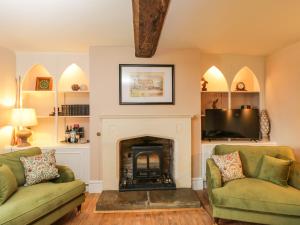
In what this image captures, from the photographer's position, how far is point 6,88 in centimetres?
375

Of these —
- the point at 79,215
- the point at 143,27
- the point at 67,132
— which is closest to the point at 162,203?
the point at 79,215

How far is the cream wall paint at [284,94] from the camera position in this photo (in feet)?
11.6

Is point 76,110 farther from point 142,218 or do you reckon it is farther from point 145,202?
point 142,218

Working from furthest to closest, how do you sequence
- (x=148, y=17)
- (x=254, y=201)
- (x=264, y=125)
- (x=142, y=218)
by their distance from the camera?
(x=264, y=125) < (x=142, y=218) < (x=254, y=201) < (x=148, y=17)

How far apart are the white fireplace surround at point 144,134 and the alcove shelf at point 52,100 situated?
76cm

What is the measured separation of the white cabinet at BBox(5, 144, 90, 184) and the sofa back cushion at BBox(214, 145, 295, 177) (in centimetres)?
222

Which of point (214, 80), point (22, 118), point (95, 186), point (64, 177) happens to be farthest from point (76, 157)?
point (214, 80)

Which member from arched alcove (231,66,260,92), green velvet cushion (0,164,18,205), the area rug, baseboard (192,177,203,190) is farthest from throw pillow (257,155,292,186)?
green velvet cushion (0,164,18,205)

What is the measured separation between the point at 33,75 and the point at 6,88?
63 centimetres

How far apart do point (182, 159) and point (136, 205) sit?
110 cm

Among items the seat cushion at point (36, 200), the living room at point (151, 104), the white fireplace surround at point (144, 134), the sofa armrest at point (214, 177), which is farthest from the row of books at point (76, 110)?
the sofa armrest at point (214, 177)

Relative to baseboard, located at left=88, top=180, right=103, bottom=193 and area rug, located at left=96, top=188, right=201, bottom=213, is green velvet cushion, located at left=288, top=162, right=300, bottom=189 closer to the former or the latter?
area rug, located at left=96, top=188, right=201, bottom=213

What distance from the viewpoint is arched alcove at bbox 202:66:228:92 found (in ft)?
14.7

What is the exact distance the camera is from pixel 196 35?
3.21 metres
